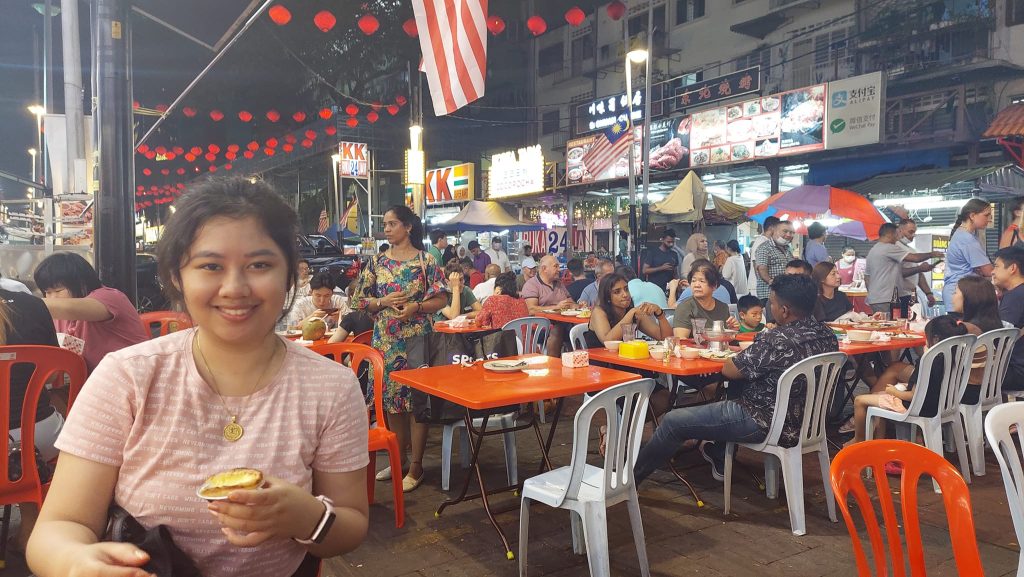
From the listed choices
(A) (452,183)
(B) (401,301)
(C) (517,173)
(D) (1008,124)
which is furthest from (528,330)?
(A) (452,183)

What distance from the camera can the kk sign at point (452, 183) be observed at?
22.1 metres

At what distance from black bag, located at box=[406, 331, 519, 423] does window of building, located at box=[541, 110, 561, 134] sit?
2212 centimetres

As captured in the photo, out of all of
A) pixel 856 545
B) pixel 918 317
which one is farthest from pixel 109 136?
pixel 918 317

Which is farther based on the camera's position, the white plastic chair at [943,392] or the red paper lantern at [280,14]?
the red paper lantern at [280,14]

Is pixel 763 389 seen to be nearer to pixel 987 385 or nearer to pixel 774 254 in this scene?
pixel 987 385

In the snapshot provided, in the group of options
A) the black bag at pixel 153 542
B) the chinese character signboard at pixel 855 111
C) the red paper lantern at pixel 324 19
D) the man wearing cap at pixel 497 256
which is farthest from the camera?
the man wearing cap at pixel 497 256

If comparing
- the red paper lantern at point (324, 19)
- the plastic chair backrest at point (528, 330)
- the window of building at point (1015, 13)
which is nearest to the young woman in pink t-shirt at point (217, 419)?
the plastic chair backrest at point (528, 330)

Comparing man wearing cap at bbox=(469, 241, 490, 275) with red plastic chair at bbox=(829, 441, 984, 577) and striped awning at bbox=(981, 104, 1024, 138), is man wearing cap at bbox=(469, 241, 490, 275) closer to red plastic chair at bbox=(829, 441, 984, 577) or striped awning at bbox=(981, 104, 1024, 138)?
striped awning at bbox=(981, 104, 1024, 138)

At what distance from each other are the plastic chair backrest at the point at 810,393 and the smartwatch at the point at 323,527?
2.97m

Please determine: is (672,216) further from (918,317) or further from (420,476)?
(420,476)

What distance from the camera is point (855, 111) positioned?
13.4 meters

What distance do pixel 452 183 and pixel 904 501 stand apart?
21.6m

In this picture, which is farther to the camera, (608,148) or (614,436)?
(608,148)

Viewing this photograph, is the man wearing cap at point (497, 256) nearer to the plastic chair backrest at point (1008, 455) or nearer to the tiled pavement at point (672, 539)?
the tiled pavement at point (672, 539)
